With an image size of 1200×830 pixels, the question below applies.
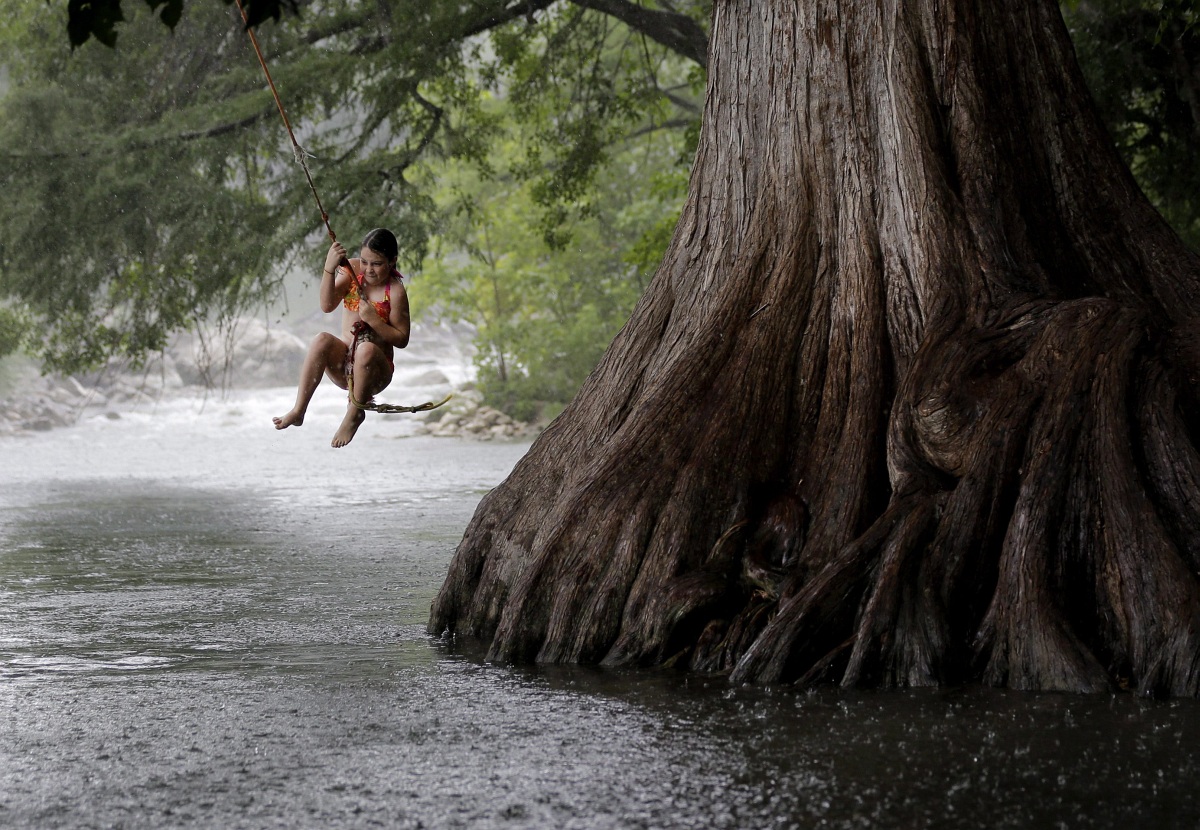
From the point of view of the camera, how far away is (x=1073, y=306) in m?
6.29

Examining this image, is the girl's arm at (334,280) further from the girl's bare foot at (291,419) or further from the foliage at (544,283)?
the foliage at (544,283)

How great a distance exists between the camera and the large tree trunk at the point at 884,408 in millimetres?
5840

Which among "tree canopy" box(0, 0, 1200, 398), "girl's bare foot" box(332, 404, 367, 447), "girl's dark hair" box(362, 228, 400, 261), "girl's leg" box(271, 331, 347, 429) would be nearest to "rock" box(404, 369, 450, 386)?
"tree canopy" box(0, 0, 1200, 398)

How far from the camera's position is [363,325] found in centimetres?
811

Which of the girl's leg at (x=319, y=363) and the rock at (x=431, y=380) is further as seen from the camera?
the rock at (x=431, y=380)

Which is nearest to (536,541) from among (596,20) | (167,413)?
(596,20)

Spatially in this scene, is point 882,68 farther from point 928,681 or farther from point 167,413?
point 167,413

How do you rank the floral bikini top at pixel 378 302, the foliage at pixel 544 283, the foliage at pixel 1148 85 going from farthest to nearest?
the foliage at pixel 544 283
the foliage at pixel 1148 85
the floral bikini top at pixel 378 302

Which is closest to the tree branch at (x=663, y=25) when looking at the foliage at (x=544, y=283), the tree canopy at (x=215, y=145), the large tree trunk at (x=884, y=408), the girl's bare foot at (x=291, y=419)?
the tree canopy at (x=215, y=145)

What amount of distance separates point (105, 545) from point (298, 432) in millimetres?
25245

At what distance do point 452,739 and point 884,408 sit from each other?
2830 millimetres

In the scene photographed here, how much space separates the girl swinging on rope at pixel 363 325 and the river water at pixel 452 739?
52.9 inches

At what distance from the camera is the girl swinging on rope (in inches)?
313

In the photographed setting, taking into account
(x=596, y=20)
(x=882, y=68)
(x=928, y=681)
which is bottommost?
(x=928, y=681)
